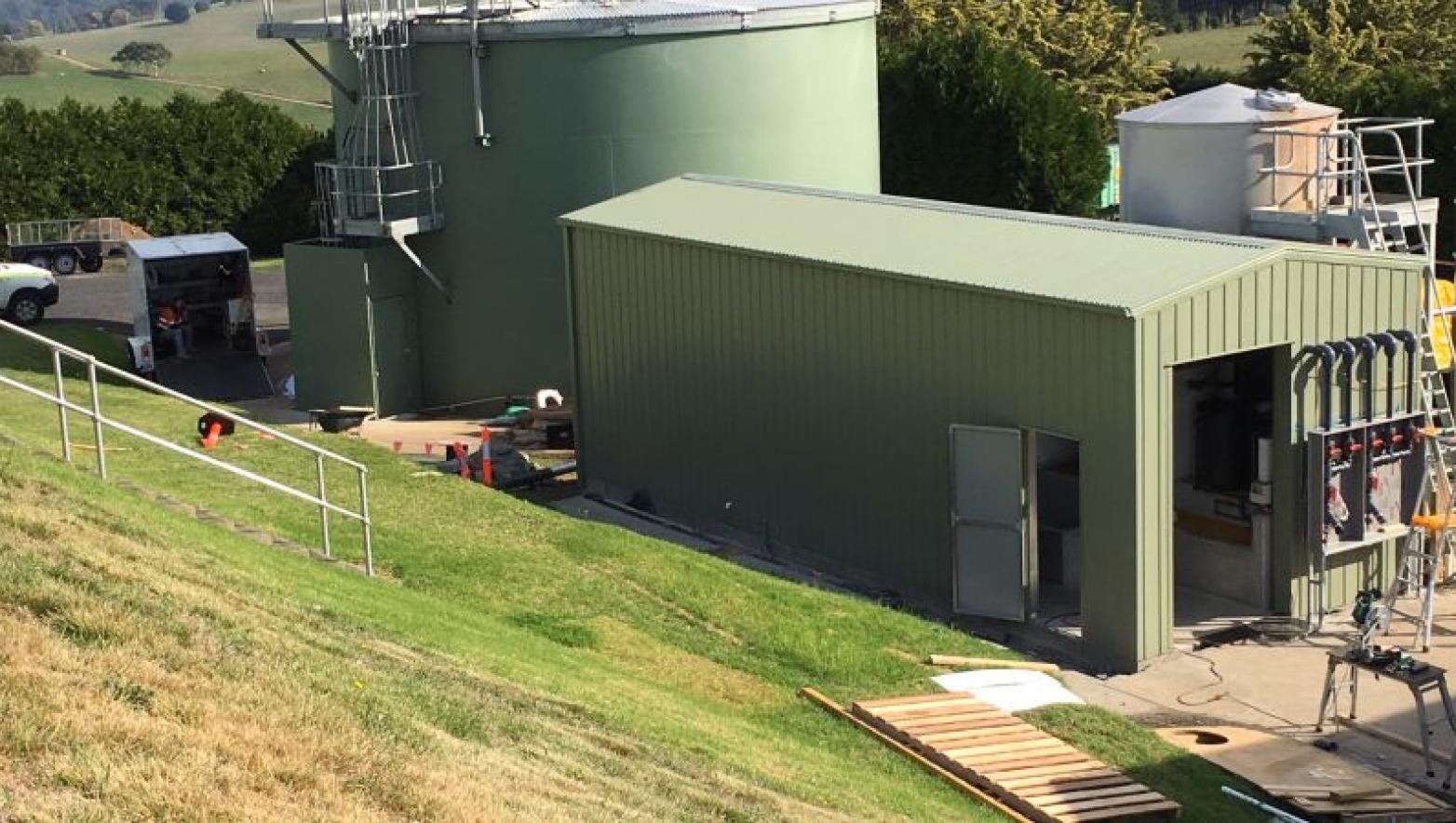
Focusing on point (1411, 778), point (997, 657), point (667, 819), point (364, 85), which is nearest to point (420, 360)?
point (364, 85)

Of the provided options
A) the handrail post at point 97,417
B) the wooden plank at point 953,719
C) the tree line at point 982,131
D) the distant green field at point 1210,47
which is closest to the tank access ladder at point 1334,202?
the wooden plank at point 953,719

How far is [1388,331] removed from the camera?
20406 mm

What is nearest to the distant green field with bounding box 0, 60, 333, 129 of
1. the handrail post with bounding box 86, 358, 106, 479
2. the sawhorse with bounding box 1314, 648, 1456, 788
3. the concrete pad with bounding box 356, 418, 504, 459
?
the concrete pad with bounding box 356, 418, 504, 459

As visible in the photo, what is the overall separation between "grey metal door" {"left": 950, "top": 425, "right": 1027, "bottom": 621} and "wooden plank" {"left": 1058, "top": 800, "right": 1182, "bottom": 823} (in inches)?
213

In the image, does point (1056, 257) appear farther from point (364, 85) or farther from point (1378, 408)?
point (364, 85)

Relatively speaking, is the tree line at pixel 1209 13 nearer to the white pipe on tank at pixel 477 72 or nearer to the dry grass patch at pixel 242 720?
the white pipe on tank at pixel 477 72

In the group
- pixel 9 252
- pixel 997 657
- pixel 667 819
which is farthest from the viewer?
pixel 9 252

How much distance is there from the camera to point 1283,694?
60.0 ft

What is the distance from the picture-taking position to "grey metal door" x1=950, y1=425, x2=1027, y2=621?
65.0 ft

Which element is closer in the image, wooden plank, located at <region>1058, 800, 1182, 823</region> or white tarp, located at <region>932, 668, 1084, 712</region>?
wooden plank, located at <region>1058, 800, 1182, 823</region>

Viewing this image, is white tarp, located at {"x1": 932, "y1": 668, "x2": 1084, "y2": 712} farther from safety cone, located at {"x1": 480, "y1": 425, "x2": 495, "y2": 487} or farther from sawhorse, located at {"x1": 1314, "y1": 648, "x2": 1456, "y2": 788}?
safety cone, located at {"x1": 480, "y1": 425, "x2": 495, "y2": 487}

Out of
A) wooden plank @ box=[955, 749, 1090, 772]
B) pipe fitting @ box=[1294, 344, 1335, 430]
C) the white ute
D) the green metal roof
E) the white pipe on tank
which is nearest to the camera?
wooden plank @ box=[955, 749, 1090, 772]

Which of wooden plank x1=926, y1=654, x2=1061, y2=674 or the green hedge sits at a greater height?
the green hedge

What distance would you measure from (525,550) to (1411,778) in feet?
28.2
